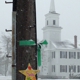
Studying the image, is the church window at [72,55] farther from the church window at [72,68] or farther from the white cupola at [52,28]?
the white cupola at [52,28]

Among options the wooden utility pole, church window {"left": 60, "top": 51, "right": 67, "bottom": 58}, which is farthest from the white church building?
the wooden utility pole

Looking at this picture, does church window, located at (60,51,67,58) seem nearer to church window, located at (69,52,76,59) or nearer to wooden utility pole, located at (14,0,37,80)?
church window, located at (69,52,76,59)

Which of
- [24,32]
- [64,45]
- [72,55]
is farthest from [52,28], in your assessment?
[24,32]

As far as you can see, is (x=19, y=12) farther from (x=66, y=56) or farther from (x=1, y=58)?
(x=1, y=58)

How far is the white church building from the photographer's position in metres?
53.5

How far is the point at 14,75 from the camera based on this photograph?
2.95 meters

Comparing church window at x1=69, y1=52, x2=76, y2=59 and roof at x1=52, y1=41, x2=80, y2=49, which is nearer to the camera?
church window at x1=69, y1=52, x2=76, y2=59

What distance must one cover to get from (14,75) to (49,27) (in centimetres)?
5595

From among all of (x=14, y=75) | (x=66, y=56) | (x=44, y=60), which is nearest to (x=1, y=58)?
(x=44, y=60)

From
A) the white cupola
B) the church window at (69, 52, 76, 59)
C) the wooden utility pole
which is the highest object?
the white cupola

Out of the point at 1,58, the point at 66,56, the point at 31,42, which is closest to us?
the point at 31,42

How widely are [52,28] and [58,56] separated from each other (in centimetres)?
740

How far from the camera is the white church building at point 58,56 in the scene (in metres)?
53.5

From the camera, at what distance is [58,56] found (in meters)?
53.8
